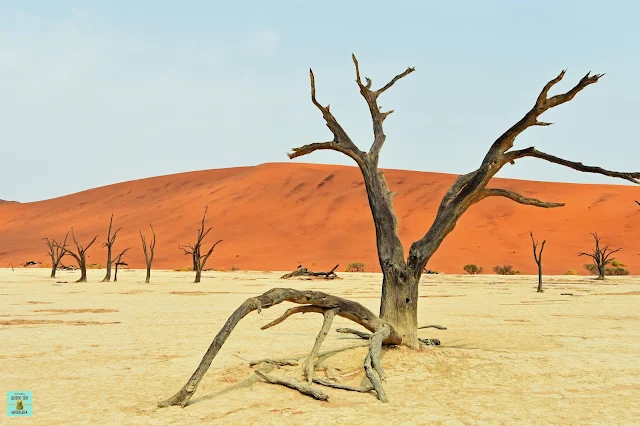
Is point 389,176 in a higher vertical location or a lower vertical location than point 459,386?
higher

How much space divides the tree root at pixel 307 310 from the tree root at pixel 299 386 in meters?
0.48

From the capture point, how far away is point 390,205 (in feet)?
22.7

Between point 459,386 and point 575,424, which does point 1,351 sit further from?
point 575,424

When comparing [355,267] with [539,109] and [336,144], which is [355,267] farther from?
[539,109]

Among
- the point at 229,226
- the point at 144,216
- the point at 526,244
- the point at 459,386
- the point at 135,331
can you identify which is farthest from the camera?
the point at 144,216

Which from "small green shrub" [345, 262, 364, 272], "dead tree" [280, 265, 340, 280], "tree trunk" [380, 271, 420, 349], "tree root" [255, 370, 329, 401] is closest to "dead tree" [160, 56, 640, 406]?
"tree trunk" [380, 271, 420, 349]

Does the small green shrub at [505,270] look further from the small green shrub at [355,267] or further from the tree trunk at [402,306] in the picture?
the tree trunk at [402,306]

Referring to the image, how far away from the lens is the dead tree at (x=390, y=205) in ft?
19.7

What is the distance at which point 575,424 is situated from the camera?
14.2ft

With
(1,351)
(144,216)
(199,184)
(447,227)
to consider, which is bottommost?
(1,351)

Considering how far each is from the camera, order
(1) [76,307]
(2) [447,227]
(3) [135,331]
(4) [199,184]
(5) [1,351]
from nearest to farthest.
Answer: (2) [447,227]
(5) [1,351]
(3) [135,331]
(1) [76,307]
(4) [199,184]

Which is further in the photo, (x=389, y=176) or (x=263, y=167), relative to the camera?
(x=263, y=167)

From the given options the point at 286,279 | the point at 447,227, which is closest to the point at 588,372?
the point at 447,227

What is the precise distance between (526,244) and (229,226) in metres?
28.0
